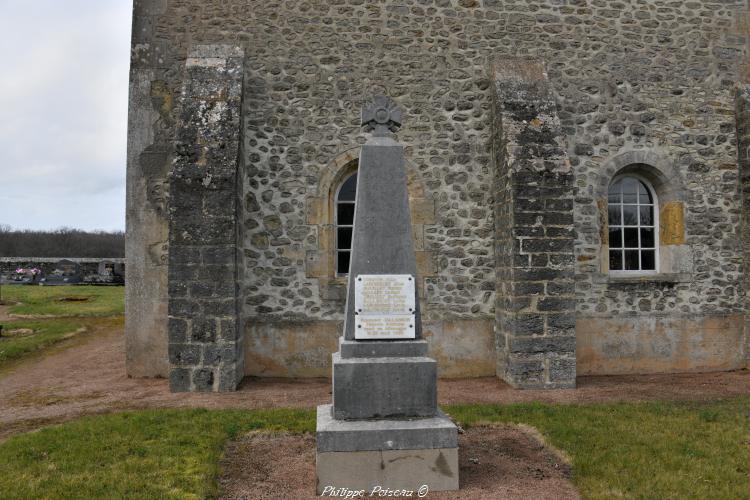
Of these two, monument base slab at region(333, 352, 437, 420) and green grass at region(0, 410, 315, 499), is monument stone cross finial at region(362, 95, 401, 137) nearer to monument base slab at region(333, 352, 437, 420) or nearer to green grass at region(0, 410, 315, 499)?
monument base slab at region(333, 352, 437, 420)

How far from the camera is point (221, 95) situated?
7.71 metres

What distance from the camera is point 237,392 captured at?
281 inches

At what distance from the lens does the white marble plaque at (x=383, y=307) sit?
13.7 ft

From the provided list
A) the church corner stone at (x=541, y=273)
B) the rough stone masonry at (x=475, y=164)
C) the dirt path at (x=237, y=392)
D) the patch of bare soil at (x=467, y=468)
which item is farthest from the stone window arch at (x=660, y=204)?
the patch of bare soil at (x=467, y=468)

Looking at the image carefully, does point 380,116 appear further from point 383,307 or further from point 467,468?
point 467,468

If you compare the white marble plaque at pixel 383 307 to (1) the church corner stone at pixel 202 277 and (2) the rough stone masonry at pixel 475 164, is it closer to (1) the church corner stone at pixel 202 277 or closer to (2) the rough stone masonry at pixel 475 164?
(1) the church corner stone at pixel 202 277

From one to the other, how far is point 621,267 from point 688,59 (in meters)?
3.56

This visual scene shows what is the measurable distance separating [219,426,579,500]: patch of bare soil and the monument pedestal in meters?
0.14

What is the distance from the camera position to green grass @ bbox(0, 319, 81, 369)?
406 inches

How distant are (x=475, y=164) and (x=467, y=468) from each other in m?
5.09

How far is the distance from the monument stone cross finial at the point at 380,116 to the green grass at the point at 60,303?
637 inches

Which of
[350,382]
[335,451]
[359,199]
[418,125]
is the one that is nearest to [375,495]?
[335,451]

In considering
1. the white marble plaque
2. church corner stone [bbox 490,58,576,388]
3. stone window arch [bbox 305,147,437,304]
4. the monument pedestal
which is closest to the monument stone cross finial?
the white marble plaque

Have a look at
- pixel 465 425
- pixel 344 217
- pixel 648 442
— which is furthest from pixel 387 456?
pixel 344 217
